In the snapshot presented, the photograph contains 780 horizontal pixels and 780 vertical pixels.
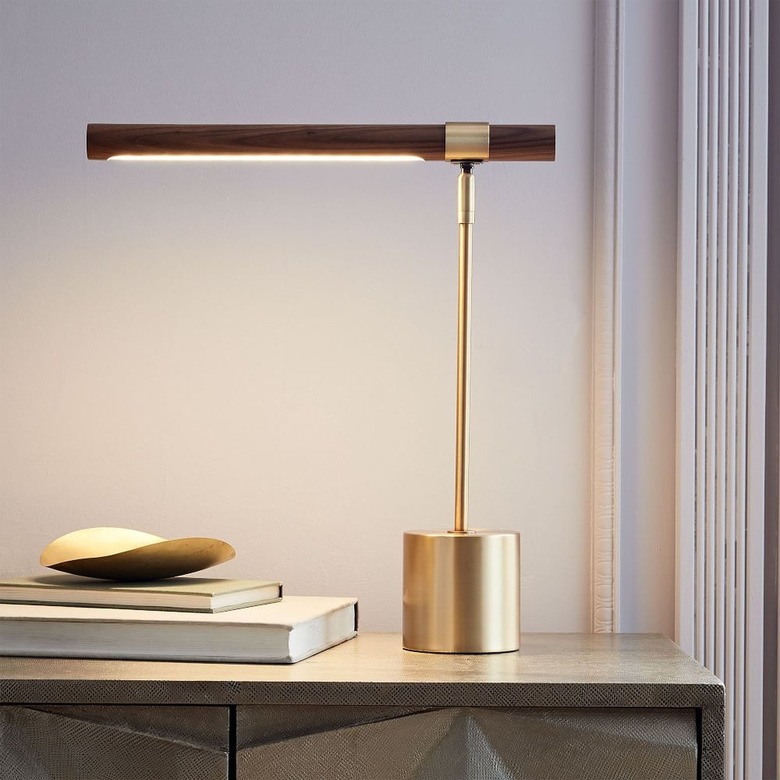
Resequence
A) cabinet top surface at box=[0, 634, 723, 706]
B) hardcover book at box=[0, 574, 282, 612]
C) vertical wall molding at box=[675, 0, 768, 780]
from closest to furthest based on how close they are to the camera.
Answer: cabinet top surface at box=[0, 634, 723, 706] → hardcover book at box=[0, 574, 282, 612] → vertical wall molding at box=[675, 0, 768, 780]

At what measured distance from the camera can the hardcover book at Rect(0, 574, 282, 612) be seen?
920mm

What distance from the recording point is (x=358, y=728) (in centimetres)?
81

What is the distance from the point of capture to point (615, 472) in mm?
1160

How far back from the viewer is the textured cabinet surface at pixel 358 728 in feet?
2.64

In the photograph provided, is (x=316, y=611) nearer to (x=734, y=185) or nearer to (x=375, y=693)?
(x=375, y=693)

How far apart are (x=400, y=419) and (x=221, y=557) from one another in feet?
0.90

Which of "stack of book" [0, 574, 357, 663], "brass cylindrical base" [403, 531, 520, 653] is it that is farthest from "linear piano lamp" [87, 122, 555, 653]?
"stack of book" [0, 574, 357, 663]

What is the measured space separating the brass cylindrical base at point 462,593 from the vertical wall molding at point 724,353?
0.29 meters

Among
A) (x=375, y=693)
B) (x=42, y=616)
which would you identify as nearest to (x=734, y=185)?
(x=375, y=693)

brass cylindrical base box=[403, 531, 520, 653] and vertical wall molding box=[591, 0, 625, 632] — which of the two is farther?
vertical wall molding box=[591, 0, 625, 632]

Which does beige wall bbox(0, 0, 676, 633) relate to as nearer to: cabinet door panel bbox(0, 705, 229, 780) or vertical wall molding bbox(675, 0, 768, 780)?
vertical wall molding bbox(675, 0, 768, 780)

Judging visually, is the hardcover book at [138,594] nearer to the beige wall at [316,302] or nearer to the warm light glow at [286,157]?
the beige wall at [316,302]

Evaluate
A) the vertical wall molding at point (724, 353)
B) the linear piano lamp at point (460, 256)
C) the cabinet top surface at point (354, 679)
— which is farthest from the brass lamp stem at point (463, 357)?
the vertical wall molding at point (724, 353)

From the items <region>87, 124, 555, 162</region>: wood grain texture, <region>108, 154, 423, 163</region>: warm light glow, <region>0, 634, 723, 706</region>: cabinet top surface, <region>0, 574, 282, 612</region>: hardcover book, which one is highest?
<region>87, 124, 555, 162</region>: wood grain texture
